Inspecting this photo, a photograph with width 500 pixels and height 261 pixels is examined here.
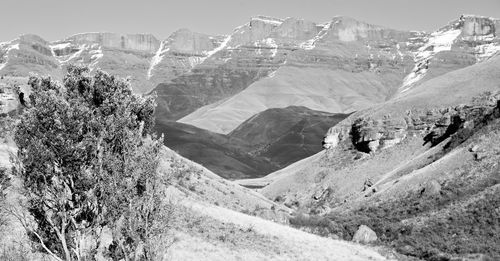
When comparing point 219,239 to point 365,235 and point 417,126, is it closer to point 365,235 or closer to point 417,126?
point 365,235

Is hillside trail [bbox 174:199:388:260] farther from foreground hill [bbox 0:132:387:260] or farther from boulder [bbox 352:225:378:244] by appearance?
boulder [bbox 352:225:378:244]

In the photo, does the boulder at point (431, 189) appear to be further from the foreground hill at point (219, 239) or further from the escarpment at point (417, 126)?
the escarpment at point (417, 126)

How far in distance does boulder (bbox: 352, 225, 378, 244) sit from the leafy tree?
104 ft

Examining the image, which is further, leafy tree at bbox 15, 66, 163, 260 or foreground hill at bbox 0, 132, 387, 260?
foreground hill at bbox 0, 132, 387, 260

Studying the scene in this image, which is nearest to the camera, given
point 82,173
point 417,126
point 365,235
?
point 82,173

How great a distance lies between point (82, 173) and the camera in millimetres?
19188

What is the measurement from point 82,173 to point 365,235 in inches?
1372

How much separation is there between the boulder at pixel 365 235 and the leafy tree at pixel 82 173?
31.5m

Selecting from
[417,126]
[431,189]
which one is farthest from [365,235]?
[417,126]

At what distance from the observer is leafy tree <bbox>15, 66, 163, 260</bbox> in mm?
18766

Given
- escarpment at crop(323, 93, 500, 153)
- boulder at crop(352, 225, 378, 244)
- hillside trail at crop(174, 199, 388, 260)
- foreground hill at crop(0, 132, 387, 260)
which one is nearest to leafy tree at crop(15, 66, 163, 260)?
foreground hill at crop(0, 132, 387, 260)

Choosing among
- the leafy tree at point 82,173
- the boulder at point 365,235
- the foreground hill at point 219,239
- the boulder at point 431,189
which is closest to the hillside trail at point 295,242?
the foreground hill at point 219,239

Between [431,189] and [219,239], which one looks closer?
[219,239]

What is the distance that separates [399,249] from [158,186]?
29737mm
